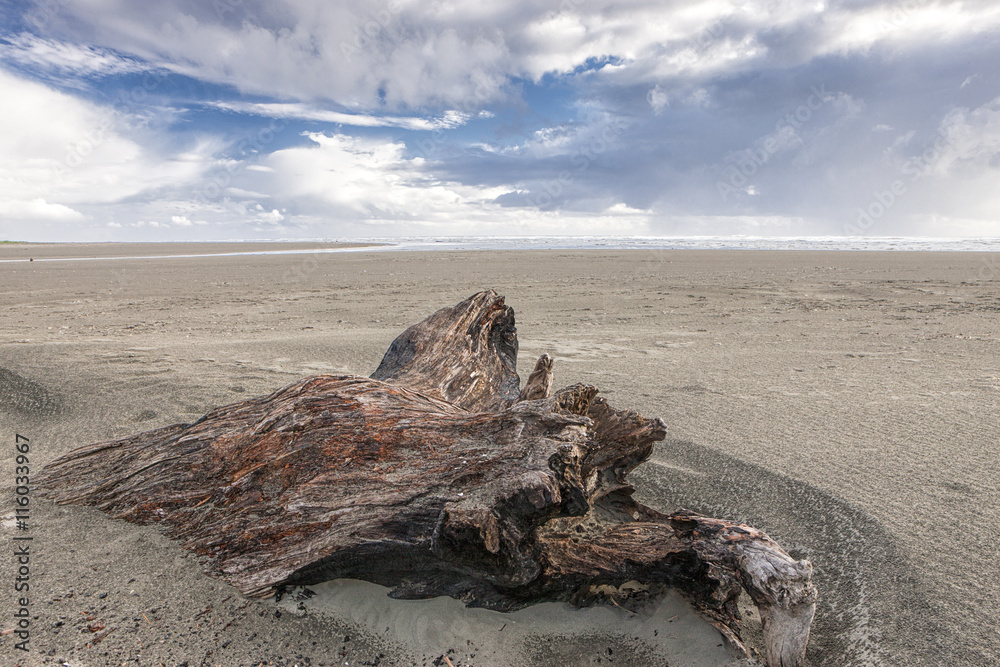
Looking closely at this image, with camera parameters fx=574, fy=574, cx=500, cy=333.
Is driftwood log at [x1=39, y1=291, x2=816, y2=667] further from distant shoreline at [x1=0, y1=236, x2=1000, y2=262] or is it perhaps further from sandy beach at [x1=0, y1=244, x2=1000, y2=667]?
distant shoreline at [x1=0, y1=236, x2=1000, y2=262]

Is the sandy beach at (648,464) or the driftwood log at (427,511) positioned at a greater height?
the driftwood log at (427,511)

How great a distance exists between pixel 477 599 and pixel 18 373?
5.45 m

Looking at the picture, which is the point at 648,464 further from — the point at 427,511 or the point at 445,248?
the point at 445,248

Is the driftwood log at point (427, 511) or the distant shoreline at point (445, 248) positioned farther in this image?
the distant shoreline at point (445, 248)

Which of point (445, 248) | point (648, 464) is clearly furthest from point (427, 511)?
point (445, 248)

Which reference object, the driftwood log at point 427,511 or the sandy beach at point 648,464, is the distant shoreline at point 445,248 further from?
the driftwood log at point 427,511

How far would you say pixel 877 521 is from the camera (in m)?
2.89

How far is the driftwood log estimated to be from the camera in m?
2.05

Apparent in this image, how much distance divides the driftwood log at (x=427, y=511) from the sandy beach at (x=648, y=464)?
118 millimetres

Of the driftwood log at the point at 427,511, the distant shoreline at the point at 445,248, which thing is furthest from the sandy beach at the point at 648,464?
the distant shoreline at the point at 445,248

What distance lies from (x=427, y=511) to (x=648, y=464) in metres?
2.07

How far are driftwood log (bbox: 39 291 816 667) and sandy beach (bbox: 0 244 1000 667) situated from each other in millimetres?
118

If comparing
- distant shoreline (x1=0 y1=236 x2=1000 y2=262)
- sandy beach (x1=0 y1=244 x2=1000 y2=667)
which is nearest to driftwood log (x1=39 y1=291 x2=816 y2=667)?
sandy beach (x1=0 y1=244 x2=1000 y2=667)

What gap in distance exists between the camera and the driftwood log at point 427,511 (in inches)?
80.9
